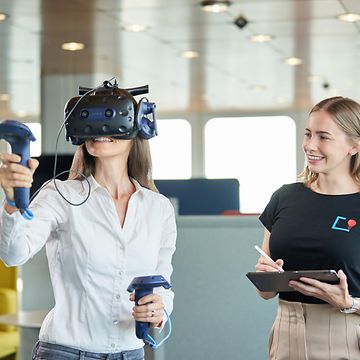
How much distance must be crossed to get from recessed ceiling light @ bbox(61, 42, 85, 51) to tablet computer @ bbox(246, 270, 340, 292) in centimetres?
650

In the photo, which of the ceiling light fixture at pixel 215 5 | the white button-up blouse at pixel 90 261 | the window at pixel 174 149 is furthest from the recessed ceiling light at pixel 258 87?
the white button-up blouse at pixel 90 261

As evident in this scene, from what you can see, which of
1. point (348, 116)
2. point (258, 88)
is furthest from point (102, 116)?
point (258, 88)

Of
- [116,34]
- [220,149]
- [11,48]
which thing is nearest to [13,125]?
[116,34]

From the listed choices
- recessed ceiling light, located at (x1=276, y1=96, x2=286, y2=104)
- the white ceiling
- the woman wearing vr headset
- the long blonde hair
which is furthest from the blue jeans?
recessed ceiling light, located at (x1=276, y1=96, x2=286, y2=104)

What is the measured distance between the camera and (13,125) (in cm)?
157

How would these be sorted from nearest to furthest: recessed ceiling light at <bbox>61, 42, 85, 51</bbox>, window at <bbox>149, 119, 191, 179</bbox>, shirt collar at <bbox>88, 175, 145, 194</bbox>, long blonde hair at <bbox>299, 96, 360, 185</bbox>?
1. shirt collar at <bbox>88, 175, 145, 194</bbox>
2. long blonde hair at <bbox>299, 96, 360, 185</bbox>
3. recessed ceiling light at <bbox>61, 42, 85, 51</bbox>
4. window at <bbox>149, 119, 191, 179</bbox>

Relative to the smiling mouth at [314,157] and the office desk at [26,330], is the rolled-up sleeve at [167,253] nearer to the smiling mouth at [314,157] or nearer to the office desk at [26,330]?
the smiling mouth at [314,157]

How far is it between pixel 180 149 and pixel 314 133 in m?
13.9

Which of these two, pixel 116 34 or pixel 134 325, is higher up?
pixel 116 34

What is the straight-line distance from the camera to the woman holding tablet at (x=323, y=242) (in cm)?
225

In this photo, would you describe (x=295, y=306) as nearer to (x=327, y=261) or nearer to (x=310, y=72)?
(x=327, y=261)

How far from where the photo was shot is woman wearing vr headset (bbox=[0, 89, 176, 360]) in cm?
187

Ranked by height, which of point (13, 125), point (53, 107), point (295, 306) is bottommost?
point (295, 306)

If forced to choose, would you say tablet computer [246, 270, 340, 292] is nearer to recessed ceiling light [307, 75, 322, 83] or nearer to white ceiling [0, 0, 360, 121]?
white ceiling [0, 0, 360, 121]
